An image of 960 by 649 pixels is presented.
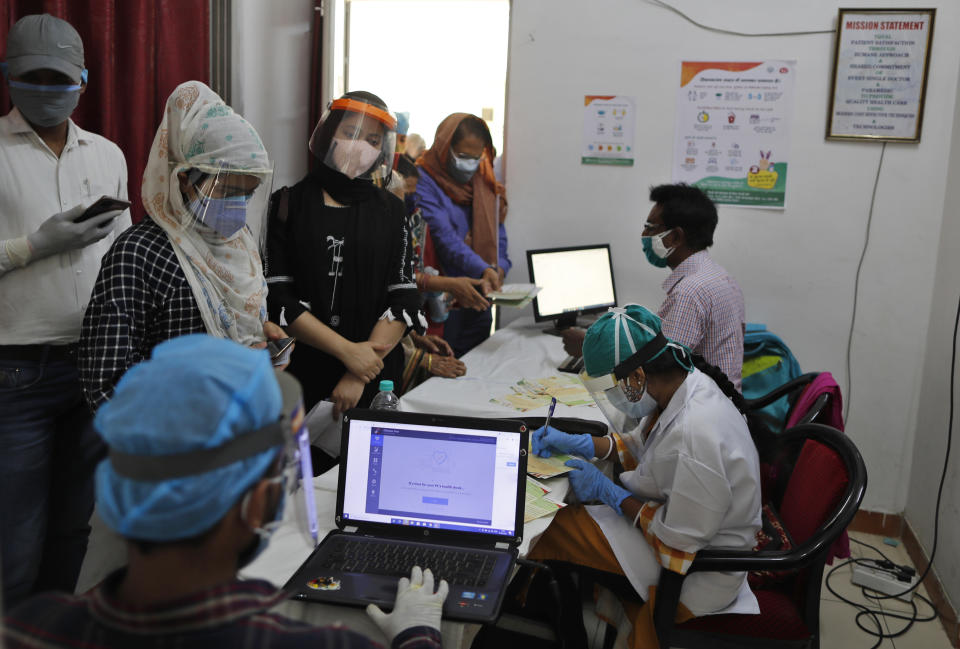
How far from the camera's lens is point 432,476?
5.03 feet

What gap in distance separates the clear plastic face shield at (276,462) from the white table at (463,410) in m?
0.03

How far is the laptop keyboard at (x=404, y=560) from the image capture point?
53.6 inches

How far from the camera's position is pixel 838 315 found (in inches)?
136

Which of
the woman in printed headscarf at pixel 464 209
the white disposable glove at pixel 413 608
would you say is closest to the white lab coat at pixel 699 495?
the white disposable glove at pixel 413 608

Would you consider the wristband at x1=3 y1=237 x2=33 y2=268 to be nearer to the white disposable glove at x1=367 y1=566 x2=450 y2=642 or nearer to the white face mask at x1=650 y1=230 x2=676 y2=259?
the white disposable glove at x1=367 y1=566 x2=450 y2=642

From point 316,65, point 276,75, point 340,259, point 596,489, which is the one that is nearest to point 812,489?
point 596,489

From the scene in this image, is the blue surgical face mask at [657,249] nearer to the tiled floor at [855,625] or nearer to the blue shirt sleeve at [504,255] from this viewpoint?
the blue shirt sleeve at [504,255]

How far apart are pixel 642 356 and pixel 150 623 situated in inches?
50.1

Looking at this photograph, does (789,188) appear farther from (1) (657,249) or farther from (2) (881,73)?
(1) (657,249)

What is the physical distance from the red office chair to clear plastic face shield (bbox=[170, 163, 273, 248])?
1.23 metres

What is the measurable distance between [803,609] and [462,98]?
9.94 feet

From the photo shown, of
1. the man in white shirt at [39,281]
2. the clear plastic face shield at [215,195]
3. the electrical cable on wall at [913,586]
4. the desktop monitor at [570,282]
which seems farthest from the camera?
the desktop monitor at [570,282]

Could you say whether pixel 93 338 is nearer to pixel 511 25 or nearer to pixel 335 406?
pixel 335 406

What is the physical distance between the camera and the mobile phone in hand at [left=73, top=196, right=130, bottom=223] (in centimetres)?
175
